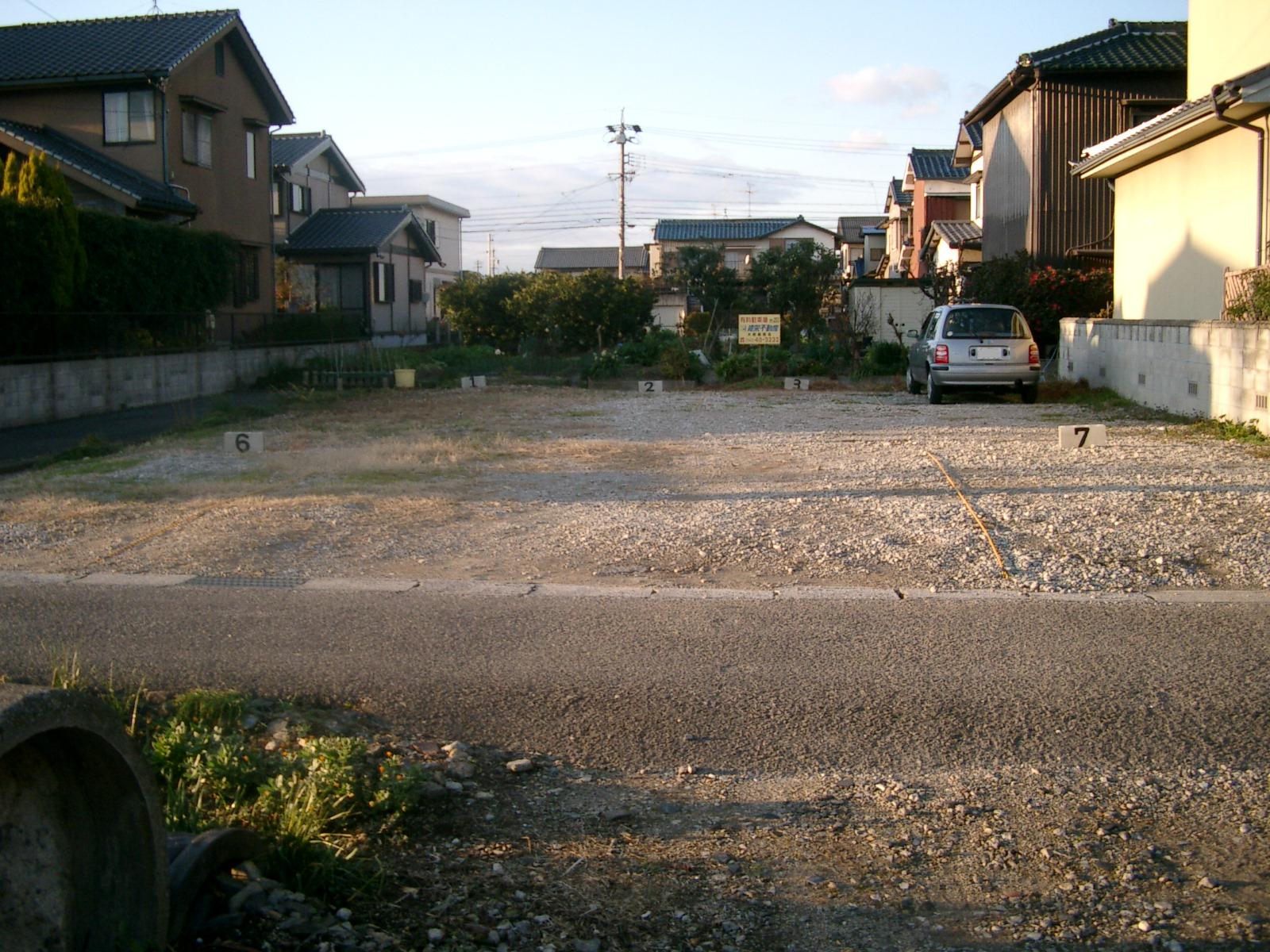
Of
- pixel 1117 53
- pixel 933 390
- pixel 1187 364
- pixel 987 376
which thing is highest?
pixel 1117 53

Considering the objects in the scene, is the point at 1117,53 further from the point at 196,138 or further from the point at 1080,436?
the point at 196,138

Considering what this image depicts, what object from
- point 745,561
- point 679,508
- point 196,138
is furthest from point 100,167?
point 745,561

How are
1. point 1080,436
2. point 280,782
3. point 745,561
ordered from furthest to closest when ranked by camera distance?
point 1080,436 → point 745,561 → point 280,782

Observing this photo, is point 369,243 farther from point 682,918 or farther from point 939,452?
point 682,918

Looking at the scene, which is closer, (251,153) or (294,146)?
(251,153)

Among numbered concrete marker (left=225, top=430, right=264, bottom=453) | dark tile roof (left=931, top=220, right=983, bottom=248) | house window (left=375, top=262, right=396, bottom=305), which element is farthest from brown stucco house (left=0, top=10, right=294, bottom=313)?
dark tile roof (left=931, top=220, right=983, bottom=248)

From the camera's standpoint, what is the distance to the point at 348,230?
3975 cm

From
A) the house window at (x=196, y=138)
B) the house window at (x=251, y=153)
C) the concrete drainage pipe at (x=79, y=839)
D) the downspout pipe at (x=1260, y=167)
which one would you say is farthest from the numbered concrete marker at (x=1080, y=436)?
the house window at (x=251, y=153)

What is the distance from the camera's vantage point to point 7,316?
17672mm

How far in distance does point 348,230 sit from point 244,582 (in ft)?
109

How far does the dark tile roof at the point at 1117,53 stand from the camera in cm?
2809

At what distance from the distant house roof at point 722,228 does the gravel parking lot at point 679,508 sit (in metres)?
52.8

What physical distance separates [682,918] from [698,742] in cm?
161

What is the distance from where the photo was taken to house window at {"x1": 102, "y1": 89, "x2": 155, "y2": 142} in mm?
28109
